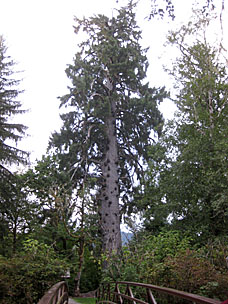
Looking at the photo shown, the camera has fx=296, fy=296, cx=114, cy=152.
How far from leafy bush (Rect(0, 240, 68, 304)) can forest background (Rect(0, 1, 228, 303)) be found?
78 millimetres

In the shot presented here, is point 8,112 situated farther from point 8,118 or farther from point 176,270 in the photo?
point 176,270

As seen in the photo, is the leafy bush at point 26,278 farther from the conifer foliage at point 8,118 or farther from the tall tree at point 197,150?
the conifer foliage at point 8,118

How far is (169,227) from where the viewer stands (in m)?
12.5

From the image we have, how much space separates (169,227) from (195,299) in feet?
36.3

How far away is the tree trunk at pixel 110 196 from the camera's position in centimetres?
1336

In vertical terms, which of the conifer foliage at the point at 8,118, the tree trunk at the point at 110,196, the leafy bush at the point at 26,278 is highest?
the conifer foliage at the point at 8,118

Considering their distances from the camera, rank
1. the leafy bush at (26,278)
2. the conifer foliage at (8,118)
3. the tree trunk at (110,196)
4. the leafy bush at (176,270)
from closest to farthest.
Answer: the leafy bush at (176,270) < the leafy bush at (26,278) < the tree trunk at (110,196) < the conifer foliage at (8,118)

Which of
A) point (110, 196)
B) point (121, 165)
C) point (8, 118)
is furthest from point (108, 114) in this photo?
point (8, 118)

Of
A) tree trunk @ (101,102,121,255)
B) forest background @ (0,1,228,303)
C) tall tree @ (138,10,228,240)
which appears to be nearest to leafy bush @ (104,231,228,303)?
forest background @ (0,1,228,303)

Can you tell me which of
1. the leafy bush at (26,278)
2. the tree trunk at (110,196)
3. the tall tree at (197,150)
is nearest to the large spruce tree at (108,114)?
the tree trunk at (110,196)

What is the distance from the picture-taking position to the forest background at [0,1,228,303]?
418 inches

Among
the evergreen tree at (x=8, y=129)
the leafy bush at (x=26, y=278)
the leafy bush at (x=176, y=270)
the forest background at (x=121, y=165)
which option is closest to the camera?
the leafy bush at (x=176, y=270)

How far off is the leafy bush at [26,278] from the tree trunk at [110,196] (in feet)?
16.3

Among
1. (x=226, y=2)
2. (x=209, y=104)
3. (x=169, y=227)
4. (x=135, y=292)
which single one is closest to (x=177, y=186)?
(x=169, y=227)
